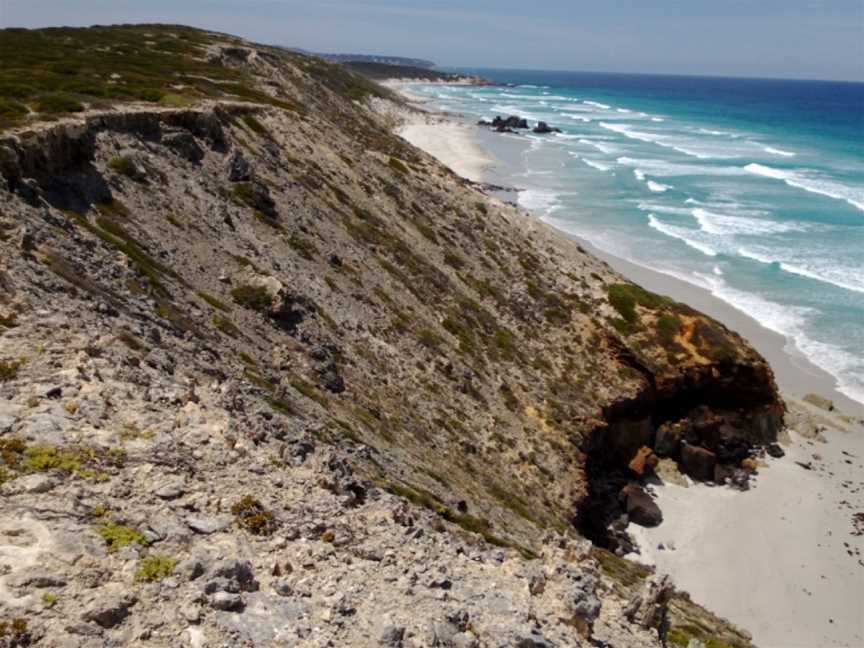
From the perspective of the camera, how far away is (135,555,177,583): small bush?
905 centimetres

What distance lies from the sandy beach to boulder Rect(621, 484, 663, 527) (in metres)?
0.38

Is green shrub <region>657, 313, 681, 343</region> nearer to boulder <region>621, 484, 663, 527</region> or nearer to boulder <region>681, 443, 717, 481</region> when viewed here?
boulder <region>681, 443, 717, 481</region>

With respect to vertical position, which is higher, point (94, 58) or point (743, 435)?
point (94, 58)

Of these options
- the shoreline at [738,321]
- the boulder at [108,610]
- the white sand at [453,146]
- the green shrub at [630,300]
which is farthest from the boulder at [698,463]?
the white sand at [453,146]

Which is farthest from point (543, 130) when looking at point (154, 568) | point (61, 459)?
point (154, 568)

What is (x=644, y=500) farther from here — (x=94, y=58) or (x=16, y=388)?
(x=94, y=58)

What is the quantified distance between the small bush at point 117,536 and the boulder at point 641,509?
25462 millimetres

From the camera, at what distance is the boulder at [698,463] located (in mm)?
34625

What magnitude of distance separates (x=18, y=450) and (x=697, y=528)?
28.7 meters

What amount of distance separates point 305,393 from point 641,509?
18351 mm

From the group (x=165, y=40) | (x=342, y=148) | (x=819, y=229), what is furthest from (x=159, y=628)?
(x=819, y=229)

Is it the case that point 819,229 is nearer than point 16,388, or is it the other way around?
point 16,388

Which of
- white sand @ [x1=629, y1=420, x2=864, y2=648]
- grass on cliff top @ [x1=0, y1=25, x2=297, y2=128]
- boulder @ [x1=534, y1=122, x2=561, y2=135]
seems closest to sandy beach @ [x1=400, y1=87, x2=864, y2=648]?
white sand @ [x1=629, y1=420, x2=864, y2=648]

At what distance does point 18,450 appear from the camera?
1014 cm
